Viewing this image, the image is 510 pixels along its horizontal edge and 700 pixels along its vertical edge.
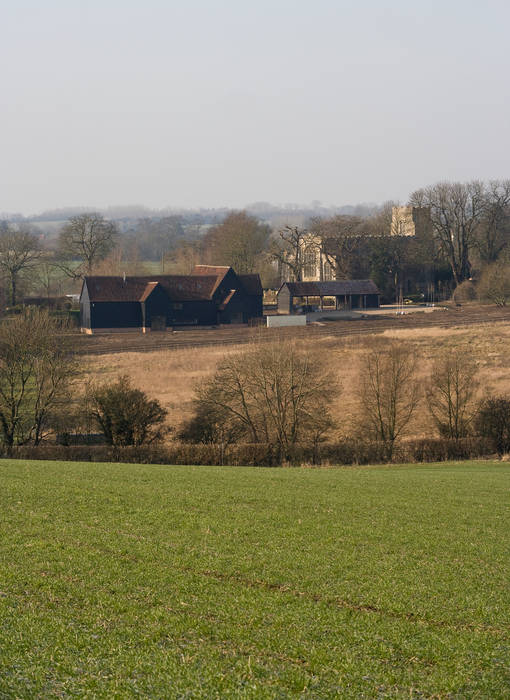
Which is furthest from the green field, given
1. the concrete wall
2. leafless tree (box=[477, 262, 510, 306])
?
leafless tree (box=[477, 262, 510, 306])

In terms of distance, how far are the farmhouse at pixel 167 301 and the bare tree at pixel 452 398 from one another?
137 ft

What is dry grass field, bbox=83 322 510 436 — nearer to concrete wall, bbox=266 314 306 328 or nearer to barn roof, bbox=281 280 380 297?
concrete wall, bbox=266 314 306 328

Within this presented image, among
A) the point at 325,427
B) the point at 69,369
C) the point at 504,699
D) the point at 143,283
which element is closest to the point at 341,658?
the point at 504,699

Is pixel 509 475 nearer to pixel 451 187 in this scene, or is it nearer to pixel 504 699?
pixel 504 699

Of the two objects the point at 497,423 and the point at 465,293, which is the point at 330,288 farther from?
the point at 497,423

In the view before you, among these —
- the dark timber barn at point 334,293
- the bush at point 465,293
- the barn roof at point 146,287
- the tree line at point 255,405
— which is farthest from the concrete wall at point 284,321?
the tree line at point 255,405

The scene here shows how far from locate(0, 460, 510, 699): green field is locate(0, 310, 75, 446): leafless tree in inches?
544

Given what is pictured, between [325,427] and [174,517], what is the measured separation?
17.9 metres

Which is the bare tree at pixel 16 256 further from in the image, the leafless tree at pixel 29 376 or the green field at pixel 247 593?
the green field at pixel 247 593

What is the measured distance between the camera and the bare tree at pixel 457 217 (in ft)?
334

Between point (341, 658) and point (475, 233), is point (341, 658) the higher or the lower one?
the lower one

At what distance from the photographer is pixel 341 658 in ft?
28.8

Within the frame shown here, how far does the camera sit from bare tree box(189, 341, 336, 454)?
32.3 metres

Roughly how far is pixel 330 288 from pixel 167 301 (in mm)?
23996
